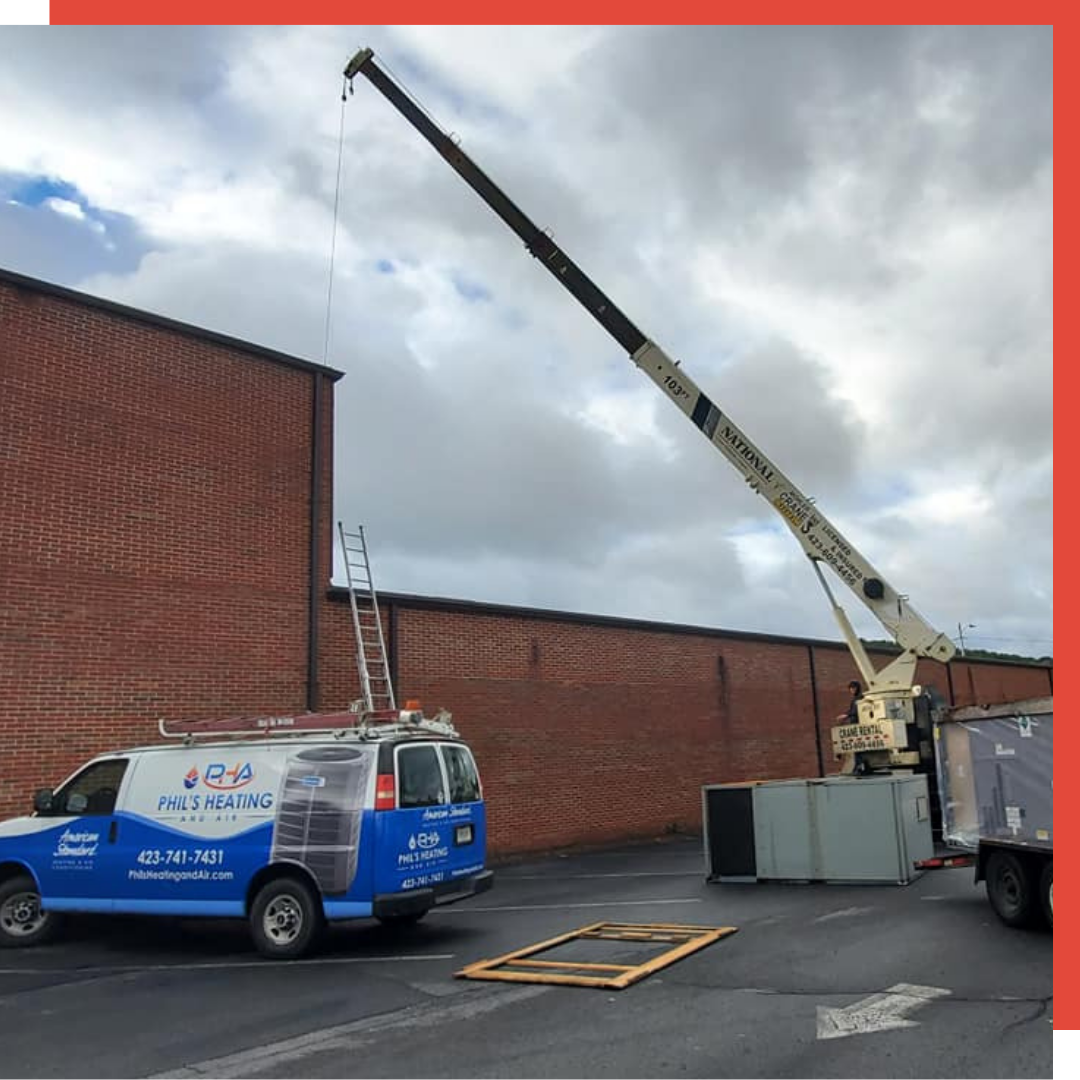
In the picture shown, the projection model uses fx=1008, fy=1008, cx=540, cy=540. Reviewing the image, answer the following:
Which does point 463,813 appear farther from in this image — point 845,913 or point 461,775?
point 845,913

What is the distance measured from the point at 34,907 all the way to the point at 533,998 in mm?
6241

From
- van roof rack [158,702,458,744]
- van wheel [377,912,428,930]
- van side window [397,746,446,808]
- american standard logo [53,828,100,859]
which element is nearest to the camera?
van side window [397,746,446,808]

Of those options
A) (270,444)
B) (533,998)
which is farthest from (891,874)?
(270,444)

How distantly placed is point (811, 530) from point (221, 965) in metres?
12.1

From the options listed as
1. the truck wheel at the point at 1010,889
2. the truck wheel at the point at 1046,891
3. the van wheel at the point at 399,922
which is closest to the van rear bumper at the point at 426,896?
the van wheel at the point at 399,922

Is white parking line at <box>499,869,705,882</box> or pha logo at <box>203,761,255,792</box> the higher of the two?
pha logo at <box>203,761,255,792</box>

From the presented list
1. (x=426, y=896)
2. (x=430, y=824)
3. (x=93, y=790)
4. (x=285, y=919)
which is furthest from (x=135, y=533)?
(x=426, y=896)

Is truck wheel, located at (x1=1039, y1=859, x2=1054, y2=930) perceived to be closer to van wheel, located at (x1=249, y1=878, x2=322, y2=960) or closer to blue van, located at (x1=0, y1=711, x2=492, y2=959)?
blue van, located at (x1=0, y1=711, x2=492, y2=959)

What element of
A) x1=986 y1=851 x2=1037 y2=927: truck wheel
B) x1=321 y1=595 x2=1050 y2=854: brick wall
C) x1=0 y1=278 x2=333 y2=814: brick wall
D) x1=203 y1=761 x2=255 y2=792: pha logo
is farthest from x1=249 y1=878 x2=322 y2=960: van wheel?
x1=321 y1=595 x2=1050 y2=854: brick wall

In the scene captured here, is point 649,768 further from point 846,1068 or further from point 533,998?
point 846,1068

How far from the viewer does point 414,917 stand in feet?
36.0

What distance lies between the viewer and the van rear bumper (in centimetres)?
901

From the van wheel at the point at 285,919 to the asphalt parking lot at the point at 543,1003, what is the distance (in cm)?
21

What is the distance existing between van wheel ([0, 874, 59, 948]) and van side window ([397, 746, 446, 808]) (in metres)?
4.31
